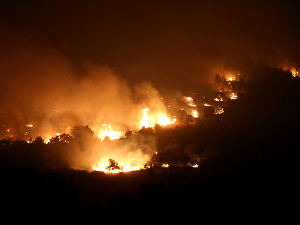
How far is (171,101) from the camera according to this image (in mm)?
31719

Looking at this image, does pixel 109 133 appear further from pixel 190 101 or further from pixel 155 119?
pixel 190 101

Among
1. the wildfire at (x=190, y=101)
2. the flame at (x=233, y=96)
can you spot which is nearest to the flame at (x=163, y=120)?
the wildfire at (x=190, y=101)

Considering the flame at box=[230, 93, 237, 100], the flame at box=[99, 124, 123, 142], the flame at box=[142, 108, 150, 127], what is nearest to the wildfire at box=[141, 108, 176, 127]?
the flame at box=[142, 108, 150, 127]

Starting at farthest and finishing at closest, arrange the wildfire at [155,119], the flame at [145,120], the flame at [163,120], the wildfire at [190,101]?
the wildfire at [190,101], the flame at [163,120], the wildfire at [155,119], the flame at [145,120]

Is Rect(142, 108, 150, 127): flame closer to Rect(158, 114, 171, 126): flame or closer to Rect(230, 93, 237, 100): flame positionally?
Rect(158, 114, 171, 126): flame

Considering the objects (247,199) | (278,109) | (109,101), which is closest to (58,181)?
(247,199)

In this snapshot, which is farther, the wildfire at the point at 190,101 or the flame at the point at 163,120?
the wildfire at the point at 190,101

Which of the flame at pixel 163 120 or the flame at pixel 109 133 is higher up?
the flame at pixel 163 120

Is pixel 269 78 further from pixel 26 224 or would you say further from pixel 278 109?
pixel 26 224

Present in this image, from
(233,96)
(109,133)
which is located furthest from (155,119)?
(233,96)

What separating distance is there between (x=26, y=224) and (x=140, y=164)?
33.1 feet

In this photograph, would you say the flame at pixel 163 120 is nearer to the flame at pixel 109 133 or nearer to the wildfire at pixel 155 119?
the wildfire at pixel 155 119

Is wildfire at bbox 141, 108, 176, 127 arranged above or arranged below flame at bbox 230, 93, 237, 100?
below

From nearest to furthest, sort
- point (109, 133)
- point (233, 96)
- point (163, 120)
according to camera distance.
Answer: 1. point (109, 133)
2. point (163, 120)
3. point (233, 96)
